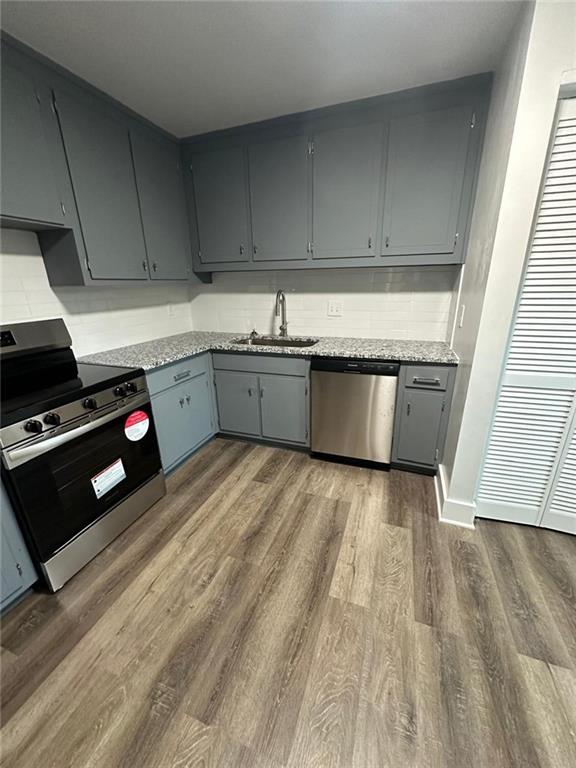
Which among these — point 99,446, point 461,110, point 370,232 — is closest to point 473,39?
point 461,110

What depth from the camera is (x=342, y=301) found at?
2.65 meters

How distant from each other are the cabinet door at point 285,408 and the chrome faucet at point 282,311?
55 cm

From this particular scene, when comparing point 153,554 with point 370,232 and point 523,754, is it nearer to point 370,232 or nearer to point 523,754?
point 523,754

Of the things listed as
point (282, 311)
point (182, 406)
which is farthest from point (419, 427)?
point (182, 406)

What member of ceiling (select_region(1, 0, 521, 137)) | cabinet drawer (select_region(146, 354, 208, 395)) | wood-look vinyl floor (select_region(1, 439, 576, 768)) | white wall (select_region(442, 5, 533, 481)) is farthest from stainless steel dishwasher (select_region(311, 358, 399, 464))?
ceiling (select_region(1, 0, 521, 137))

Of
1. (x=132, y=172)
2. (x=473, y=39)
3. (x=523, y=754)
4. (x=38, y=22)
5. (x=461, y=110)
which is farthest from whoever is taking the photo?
(x=132, y=172)

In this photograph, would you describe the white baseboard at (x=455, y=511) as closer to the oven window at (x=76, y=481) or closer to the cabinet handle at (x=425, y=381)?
the cabinet handle at (x=425, y=381)

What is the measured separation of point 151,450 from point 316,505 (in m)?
1.13

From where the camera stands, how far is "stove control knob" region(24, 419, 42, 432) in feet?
4.23

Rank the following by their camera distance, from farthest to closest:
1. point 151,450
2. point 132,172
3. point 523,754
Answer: point 132,172 → point 151,450 → point 523,754

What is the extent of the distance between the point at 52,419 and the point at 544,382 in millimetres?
2353

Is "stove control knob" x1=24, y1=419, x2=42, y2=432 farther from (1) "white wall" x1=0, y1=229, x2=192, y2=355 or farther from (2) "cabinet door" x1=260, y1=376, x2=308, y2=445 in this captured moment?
(2) "cabinet door" x1=260, y1=376, x2=308, y2=445

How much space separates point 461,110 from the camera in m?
1.84

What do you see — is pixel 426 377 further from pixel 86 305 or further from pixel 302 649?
pixel 86 305
